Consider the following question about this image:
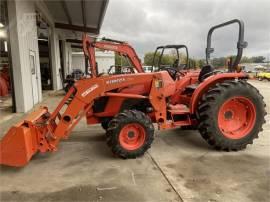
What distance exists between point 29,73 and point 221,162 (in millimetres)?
7062

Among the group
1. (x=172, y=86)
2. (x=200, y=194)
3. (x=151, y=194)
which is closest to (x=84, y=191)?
(x=151, y=194)

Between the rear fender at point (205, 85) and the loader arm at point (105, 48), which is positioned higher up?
the loader arm at point (105, 48)

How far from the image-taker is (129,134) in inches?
163

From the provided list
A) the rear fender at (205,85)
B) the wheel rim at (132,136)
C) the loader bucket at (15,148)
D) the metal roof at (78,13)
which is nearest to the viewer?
the loader bucket at (15,148)

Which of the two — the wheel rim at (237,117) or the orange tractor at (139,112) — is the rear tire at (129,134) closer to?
the orange tractor at (139,112)

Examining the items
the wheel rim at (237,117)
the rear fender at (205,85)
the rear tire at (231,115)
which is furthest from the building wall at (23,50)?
the wheel rim at (237,117)

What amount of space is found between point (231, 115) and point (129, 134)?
Answer: 1818 mm

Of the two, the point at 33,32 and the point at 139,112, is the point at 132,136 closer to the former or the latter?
the point at 139,112

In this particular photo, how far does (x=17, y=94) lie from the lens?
8.19 metres

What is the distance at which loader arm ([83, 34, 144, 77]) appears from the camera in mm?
4711

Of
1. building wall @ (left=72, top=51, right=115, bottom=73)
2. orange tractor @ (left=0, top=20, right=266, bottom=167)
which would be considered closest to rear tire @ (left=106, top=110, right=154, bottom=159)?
orange tractor @ (left=0, top=20, right=266, bottom=167)

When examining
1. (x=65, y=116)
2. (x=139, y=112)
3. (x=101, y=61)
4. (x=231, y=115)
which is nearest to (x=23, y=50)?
(x=65, y=116)

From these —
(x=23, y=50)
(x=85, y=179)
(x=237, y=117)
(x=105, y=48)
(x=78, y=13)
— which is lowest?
(x=85, y=179)

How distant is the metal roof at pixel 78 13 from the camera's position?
11.9 m
